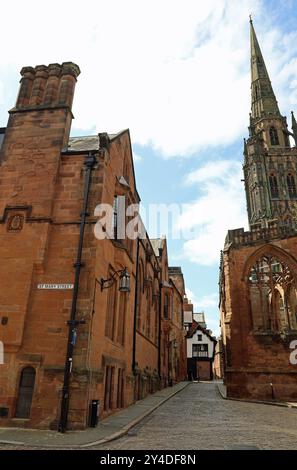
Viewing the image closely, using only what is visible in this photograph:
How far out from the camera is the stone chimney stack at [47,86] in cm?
1506

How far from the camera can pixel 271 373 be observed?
20.9m

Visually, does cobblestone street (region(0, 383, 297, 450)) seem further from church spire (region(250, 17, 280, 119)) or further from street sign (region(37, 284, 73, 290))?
church spire (region(250, 17, 280, 119))

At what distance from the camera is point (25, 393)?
10641 mm

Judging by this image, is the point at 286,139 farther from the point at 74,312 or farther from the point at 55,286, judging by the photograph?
the point at 74,312

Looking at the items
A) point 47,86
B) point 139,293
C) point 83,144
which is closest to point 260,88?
point 139,293

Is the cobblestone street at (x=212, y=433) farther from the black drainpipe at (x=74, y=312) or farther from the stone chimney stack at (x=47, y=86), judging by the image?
the stone chimney stack at (x=47, y=86)

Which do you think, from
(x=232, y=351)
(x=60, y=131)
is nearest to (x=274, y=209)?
(x=232, y=351)

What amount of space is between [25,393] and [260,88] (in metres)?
89.7

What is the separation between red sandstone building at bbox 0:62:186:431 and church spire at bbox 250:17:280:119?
74.6 meters

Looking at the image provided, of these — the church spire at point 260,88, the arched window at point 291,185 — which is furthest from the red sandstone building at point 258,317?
the church spire at point 260,88

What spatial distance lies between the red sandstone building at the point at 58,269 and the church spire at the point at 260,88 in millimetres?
74574

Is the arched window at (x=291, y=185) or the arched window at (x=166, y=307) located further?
the arched window at (x=291, y=185)
